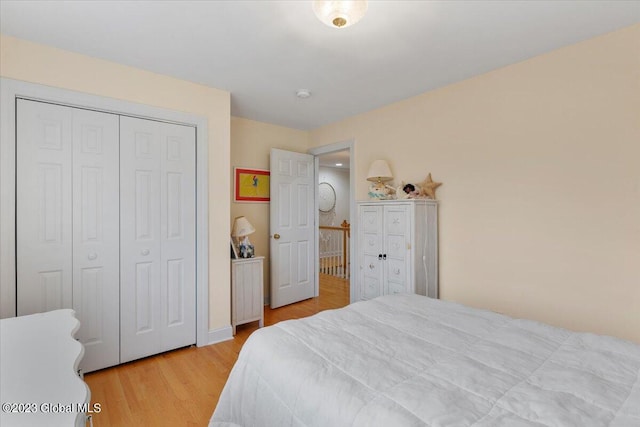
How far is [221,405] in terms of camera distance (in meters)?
1.49

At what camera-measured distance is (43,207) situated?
6.93ft

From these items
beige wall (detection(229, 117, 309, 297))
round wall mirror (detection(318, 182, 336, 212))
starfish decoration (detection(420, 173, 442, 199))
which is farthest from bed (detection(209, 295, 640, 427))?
round wall mirror (detection(318, 182, 336, 212))

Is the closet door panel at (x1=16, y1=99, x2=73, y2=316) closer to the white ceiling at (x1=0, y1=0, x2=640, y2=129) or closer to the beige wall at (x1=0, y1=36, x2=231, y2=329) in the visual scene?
the beige wall at (x1=0, y1=36, x2=231, y2=329)

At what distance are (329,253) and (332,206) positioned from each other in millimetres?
1346

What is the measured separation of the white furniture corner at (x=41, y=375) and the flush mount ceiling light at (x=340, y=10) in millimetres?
1747

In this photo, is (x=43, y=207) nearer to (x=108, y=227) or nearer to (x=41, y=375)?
(x=108, y=227)

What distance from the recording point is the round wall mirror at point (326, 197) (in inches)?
289

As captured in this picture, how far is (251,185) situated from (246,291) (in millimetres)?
1386

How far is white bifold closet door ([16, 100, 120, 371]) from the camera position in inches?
81.2

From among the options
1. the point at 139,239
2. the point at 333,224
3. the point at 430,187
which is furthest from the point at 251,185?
the point at 333,224

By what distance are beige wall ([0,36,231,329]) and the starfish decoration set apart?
1942 mm

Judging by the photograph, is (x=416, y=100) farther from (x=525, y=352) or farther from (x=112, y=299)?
Answer: (x=112, y=299)

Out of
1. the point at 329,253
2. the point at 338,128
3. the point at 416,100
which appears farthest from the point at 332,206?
the point at 416,100

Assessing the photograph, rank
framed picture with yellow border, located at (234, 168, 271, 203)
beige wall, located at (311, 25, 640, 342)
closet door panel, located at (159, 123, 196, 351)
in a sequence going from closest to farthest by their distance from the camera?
beige wall, located at (311, 25, 640, 342)
closet door panel, located at (159, 123, 196, 351)
framed picture with yellow border, located at (234, 168, 271, 203)
